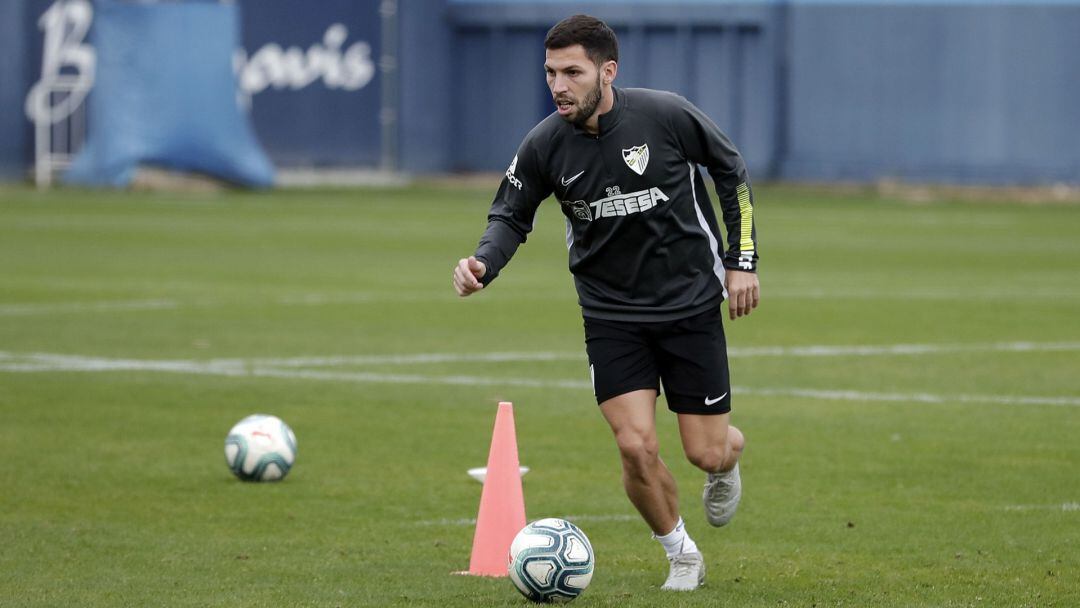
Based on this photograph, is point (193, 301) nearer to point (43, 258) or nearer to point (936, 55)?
point (43, 258)

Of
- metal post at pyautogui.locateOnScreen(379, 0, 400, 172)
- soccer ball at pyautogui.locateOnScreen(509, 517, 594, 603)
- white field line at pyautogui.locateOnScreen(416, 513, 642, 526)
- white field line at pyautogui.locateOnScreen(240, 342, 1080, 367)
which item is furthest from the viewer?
metal post at pyautogui.locateOnScreen(379, 0, 400, 172)

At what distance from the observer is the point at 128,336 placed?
1465cm

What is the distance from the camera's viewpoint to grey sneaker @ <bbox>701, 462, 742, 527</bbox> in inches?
277

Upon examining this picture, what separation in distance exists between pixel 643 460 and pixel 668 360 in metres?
0.45

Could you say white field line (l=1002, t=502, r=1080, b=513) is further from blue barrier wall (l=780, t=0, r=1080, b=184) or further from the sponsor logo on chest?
A: blue barrier wall (l=780, t=0, r=1080, b=184)

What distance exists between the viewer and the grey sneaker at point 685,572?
6.46 m

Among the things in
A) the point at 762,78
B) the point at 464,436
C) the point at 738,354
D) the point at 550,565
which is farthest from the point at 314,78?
the point at 550,565

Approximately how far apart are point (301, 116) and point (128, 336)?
31.2 metres

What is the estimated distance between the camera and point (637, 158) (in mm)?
6609

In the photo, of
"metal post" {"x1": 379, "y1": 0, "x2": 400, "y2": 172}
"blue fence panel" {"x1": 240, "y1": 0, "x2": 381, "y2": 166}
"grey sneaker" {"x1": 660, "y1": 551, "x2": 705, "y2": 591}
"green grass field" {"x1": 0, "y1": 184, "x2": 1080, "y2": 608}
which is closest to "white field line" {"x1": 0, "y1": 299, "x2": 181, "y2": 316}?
"green grass field" {"x1": 0, "y1": 184, "x2": 1080, "y2": 608}

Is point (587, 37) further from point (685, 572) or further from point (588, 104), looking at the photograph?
point (685, 572)

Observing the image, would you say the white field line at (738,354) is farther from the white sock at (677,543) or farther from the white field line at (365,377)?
the white sock at (677,543)

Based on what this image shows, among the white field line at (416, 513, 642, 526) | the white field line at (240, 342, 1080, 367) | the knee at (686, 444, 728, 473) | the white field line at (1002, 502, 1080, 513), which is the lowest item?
the white field line at (240, 342, 1080, 367)

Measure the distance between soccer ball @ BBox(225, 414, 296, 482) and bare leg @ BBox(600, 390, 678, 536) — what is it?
2576mm
